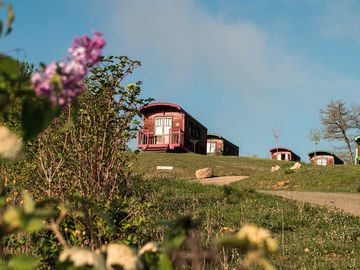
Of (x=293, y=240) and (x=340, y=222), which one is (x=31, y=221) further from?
(x=340, y=222)

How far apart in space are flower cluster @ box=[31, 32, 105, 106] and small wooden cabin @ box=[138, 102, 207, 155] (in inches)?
1421

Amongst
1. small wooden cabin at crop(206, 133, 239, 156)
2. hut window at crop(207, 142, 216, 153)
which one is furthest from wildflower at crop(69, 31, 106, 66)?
hut window at crop(207, 142, 216, 153)

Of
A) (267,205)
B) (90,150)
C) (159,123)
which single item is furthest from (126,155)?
(159,123)

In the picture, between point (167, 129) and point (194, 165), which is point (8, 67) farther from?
point (167, 129)

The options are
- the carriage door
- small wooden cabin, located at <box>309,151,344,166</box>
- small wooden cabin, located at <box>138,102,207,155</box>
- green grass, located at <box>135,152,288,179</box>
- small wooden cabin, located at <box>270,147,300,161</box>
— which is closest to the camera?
green grass, located at <box>135,152,288,179</box>

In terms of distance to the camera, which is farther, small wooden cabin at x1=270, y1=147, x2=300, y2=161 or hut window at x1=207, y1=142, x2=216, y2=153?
small wooden cabin at x1=270, y1=147, x2=300, y2=161

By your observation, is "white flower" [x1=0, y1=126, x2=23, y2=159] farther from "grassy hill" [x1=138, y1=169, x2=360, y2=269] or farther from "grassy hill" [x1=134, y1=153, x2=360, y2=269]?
"grassy hill" [x1=138, y1=169, x2=360, y2=269]

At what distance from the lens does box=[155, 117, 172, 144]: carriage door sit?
38.6m

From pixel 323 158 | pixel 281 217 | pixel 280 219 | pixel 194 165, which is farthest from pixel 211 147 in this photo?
pixel 280 219

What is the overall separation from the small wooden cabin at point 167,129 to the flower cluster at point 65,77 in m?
36.1

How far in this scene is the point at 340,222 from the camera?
9180mm

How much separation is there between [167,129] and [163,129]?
0.45 meters

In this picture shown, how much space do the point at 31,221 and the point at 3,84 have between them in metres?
0.31

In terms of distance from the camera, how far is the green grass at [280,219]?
20.4 feet
